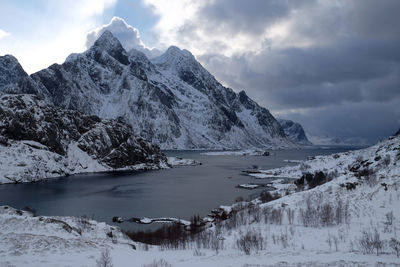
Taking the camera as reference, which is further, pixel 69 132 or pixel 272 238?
pixel 69 132

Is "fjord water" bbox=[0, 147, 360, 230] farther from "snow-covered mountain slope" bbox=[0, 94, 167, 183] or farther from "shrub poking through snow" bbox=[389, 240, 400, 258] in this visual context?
"shrub poking through snow" bbox=[389, 240, 400, 258]

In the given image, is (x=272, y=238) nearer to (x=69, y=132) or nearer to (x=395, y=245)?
(x=395, y=245)

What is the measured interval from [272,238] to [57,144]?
407ft

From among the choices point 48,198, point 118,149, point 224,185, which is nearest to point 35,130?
point 118,149

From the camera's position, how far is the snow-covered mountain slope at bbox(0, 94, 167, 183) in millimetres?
109188

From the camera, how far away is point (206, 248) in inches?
1084

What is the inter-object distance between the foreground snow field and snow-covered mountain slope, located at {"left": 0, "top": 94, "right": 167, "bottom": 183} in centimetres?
8124

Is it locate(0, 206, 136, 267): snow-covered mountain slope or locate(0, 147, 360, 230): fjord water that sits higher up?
locate(0, 206, 136, 267): snow-covered mountain slope

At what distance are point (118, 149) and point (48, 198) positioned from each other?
80.0 meters

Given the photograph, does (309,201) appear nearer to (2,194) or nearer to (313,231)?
(313,231)

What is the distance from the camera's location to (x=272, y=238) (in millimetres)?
28094

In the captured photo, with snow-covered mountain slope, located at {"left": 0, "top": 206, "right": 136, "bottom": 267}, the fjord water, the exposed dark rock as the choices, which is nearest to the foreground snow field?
snow-covered mountain slope, located at {"left": 0, "top": 206, "right": 136, "bottom": 267}

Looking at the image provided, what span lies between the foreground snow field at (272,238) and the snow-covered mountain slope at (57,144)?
267ft

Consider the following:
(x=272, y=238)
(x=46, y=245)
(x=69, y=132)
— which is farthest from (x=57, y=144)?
(x=272, y=238)
